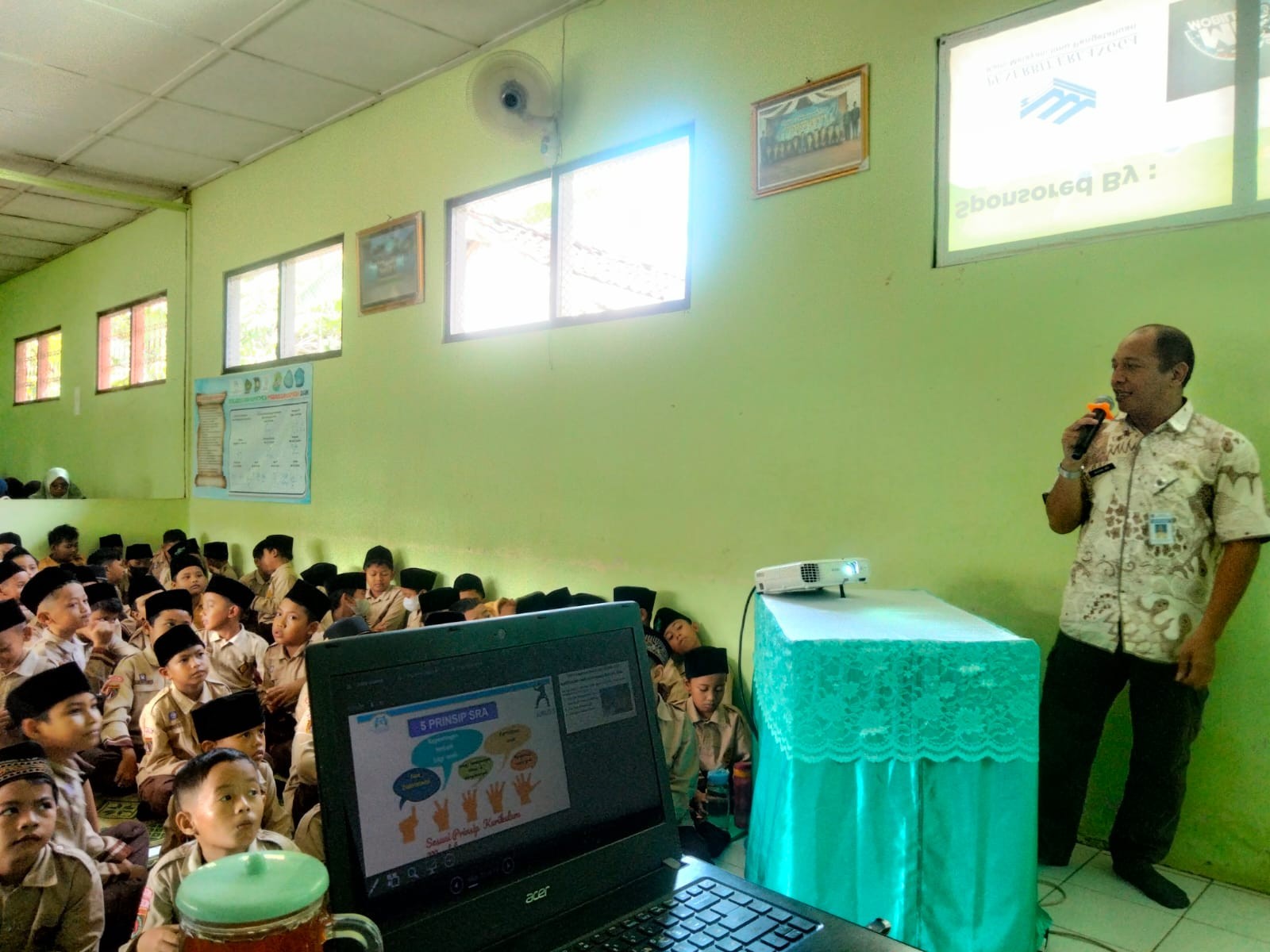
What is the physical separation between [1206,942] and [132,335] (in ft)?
24.5

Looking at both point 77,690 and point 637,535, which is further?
point 637,535

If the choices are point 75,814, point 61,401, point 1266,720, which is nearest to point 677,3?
point 1266,720

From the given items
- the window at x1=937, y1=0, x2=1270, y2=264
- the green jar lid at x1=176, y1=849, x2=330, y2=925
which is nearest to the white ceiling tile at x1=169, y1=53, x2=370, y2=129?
the window at x1=937, y1=0, x2=1270, y2=264

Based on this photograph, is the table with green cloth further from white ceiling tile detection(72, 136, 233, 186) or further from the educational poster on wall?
white ceiling tile detection(72, 136, 233, 186)

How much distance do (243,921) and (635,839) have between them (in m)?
0.47

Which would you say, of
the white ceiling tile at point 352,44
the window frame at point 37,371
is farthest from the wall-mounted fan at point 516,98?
the window frame at point 37,371

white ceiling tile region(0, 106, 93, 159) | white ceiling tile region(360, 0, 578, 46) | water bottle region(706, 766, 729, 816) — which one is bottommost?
water bottle region(706, 766, 729, 816)

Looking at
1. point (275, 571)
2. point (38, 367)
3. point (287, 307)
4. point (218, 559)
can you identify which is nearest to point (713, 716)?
point (275, 571)

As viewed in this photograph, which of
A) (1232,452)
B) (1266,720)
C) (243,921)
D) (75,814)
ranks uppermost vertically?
(1232,452)

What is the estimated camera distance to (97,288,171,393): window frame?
252 inches

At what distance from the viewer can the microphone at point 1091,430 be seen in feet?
6.74

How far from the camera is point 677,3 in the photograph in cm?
327

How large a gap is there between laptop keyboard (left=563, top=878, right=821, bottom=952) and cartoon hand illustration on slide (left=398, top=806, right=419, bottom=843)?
18cm

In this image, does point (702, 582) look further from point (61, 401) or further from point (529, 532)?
point (61, 401)
